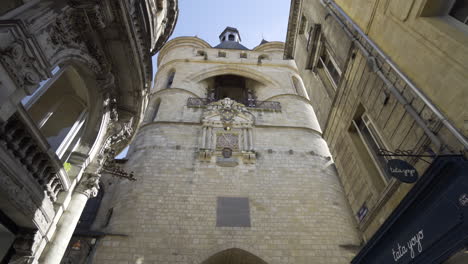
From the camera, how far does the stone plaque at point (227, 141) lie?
1040 centimetres

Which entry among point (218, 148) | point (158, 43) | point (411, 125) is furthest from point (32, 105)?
point (218, 148)

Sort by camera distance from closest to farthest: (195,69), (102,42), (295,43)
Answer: (102,42) < (295,43) < (195,69)

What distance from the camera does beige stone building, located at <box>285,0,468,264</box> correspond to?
3008 millimetres

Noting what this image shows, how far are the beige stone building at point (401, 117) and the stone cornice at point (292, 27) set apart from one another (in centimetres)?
237

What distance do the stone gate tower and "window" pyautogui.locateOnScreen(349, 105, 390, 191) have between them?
2.96m

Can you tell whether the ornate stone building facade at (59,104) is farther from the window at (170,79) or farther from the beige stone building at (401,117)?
the window at (170,79)

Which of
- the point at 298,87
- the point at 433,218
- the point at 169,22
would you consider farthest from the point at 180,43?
the point at 433,218

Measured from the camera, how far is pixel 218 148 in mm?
10258

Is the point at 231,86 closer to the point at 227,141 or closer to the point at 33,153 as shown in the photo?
the point at 227,141

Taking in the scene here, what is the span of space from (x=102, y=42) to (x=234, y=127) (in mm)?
7002

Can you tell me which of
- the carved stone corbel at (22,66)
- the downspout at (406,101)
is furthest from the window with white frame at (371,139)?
the carved stone corbel at (22,66)

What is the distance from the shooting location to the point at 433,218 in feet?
10.0

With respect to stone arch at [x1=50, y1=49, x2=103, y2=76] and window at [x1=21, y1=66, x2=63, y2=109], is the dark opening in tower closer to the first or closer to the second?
stone arch at [x1=50, y1=49, x2=103, y2=76]

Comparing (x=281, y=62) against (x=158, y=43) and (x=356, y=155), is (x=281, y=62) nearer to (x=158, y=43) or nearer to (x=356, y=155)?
(x=158, y=43)
